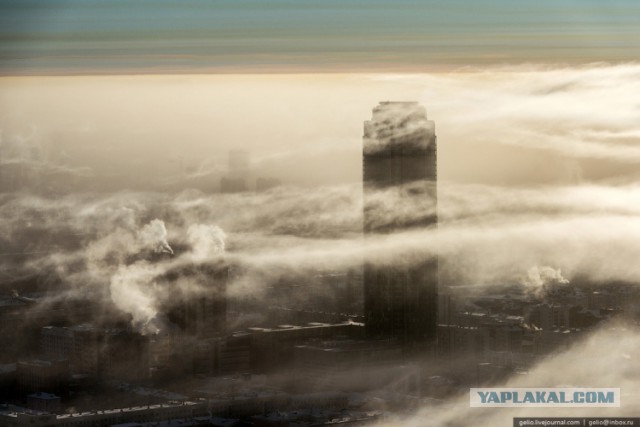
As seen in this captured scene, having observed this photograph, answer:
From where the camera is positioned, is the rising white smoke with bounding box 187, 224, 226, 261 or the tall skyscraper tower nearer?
the rising white smoke with bounding box 187, 224, 226, 261

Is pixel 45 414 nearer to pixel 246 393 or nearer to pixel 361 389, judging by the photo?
pixel 246 393

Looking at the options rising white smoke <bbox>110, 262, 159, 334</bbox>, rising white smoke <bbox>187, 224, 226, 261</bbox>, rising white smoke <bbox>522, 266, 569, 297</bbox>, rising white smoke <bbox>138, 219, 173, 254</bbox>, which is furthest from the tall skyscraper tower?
rising white smoke <bbox>110, 262, 159, 334</bbox>

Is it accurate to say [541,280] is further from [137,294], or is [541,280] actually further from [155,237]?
[137,294]

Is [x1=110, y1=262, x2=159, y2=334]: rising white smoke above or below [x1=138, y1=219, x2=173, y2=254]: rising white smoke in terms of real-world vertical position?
below

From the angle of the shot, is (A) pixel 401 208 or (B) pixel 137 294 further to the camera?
(A) pixel 401 208

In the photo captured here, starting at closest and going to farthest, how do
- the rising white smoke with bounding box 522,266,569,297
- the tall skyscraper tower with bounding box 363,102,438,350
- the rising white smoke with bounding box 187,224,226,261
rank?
the rising white smoke with bounding box 187,224,226,261 < the tall skyscraper tower with bounding box 363,102,438,350 < the rising white smoke with bounding box 522,266,569,297

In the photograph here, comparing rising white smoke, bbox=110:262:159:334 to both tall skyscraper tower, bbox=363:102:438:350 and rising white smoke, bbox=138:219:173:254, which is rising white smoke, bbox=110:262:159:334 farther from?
tall skyscraper tower, bbox=363:102:438:350

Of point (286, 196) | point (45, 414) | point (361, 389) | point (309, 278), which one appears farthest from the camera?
point (309, 278)

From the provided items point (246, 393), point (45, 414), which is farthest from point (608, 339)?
point (45, 414)

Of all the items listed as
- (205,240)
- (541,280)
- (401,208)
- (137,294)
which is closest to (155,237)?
(205,240)
